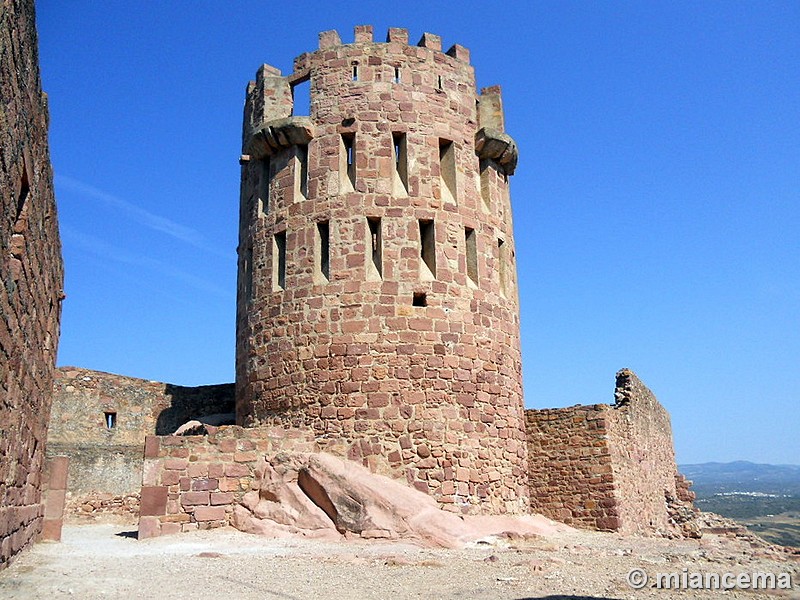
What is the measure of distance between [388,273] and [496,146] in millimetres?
3817

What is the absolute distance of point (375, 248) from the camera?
1396 centimetres

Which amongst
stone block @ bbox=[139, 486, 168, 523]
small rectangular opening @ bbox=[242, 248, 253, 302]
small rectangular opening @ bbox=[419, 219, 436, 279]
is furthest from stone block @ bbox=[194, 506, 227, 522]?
small rectangular opening @ bbox=[419, 219, 436, 279]

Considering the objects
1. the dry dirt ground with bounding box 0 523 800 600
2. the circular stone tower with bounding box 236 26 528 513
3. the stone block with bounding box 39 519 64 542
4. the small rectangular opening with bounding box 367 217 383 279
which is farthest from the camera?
the small rectangular opening with bounding box 367 217 383 279

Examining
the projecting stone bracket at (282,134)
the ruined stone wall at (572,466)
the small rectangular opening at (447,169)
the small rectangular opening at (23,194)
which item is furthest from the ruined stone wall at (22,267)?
the ruined stone wall at (572,466)

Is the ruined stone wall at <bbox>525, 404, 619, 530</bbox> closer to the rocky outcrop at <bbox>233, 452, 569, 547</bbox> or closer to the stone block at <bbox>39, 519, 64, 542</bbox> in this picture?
the rocky outcrop at <bbox>233, 452, 569, 547</bbox>

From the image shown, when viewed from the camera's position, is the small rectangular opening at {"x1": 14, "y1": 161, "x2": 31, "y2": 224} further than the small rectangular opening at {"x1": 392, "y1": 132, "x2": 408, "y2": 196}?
No

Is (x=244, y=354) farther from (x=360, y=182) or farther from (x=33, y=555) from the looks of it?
(x=33, y=555)

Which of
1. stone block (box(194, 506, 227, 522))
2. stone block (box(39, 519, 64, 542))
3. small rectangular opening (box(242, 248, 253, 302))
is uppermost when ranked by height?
small rectangular opening (box(242, 248, 253, 302))

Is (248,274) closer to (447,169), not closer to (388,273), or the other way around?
(388,273)

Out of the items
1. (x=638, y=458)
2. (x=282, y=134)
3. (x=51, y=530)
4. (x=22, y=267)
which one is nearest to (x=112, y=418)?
(x=51, y=530)

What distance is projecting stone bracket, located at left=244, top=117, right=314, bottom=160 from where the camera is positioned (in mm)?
14516

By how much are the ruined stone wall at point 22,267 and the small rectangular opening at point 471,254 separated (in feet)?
24.4

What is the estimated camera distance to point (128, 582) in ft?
23.9

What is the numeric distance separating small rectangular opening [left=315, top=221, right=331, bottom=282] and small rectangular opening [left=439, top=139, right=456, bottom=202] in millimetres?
2353
